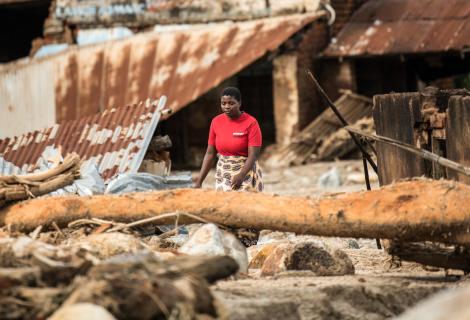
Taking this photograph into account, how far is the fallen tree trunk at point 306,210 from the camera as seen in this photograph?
6.97m

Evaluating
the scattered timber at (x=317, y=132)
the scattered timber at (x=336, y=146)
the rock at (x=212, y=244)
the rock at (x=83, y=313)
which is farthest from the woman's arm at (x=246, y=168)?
the scattered timber at (x=317, y=132)

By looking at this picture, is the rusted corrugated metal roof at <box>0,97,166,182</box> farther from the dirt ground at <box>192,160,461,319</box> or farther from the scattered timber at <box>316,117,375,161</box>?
the scattered timber at <box>316,117,375,161</box>

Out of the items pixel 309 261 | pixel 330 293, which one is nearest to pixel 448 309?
pixel 330 293

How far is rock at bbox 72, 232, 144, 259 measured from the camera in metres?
6.73

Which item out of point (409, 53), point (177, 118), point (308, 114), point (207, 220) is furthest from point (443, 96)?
point (177, 118)

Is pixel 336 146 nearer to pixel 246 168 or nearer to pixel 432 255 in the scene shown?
pixel 246 168

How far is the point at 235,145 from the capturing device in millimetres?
8938

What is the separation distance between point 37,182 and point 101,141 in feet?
10.5

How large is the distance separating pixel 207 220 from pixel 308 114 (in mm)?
12259

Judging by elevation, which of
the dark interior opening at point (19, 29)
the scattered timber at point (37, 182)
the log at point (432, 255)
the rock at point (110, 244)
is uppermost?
the dark interior opening at point (19, 29)

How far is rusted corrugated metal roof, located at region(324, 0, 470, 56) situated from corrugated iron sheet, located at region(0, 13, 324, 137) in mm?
799

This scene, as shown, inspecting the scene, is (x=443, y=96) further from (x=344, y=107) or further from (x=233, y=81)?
(x=233, y=81)

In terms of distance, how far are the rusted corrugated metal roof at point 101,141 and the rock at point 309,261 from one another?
285 centimetres

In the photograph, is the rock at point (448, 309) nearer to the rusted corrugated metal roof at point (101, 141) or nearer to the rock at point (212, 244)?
the rock at point (212, 244)
